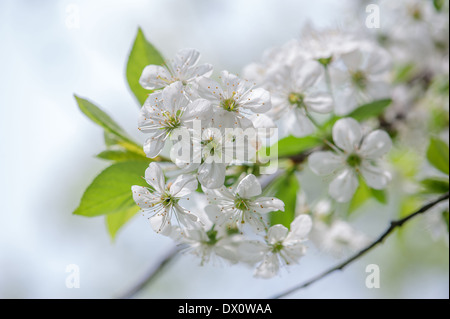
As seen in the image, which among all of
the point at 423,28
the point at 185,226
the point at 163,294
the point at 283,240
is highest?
the point at 423,28

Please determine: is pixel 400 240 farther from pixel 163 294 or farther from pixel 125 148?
pixel 163 294

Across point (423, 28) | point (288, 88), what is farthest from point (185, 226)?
point (423, 28)

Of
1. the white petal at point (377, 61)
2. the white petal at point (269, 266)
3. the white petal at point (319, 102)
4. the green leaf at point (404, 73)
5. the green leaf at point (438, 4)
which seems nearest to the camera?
the white petal at point (269, 266)

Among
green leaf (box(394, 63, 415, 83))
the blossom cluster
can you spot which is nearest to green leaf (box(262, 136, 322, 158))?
the blossom cluster

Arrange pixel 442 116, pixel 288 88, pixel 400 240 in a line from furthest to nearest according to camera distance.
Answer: pixel 442 116 < pixel 400 240 < pixel 288 88

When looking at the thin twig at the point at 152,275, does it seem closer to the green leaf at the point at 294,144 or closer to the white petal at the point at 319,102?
the green leaf at the point at 294,144

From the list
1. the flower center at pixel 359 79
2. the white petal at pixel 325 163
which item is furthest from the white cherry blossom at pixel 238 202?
the flower center at pixel 359 79

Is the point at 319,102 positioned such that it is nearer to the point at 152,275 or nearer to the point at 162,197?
the point at 162,197
